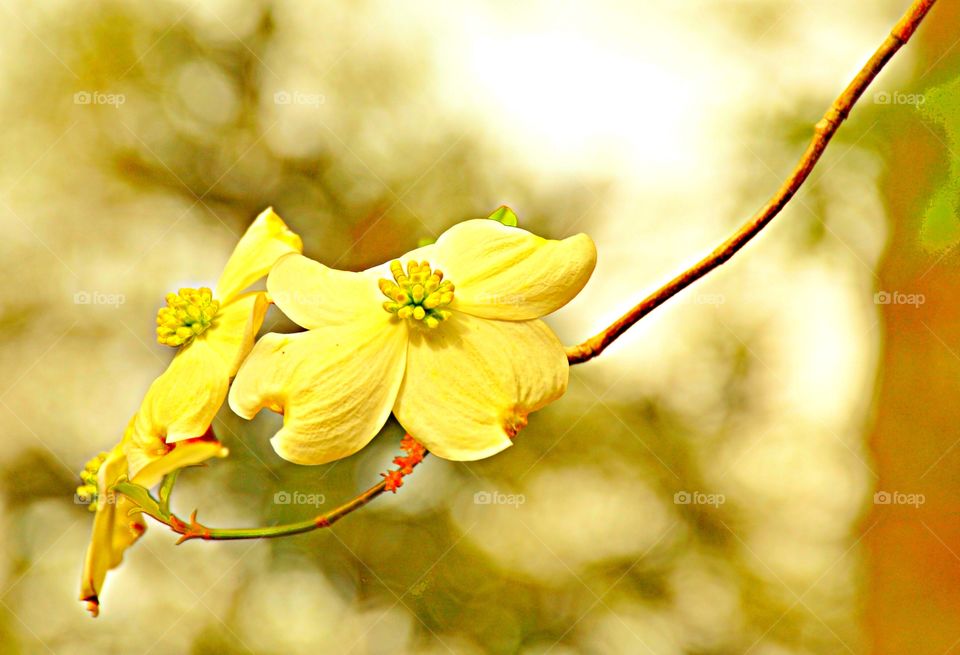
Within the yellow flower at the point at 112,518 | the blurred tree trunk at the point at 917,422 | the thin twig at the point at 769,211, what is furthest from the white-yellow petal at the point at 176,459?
the blurred tree trunk at the point at 917,422

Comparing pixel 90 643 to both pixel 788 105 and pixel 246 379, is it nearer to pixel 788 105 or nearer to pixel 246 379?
pixel 246 379

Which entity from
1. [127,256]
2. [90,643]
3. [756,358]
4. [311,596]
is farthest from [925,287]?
[90,643]

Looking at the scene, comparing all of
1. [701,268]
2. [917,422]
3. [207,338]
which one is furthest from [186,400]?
[917,422]

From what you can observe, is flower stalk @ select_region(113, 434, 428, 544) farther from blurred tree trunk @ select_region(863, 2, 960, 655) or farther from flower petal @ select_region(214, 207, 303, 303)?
blurred tree trunk @ select_region(863, 2, 960, 655)

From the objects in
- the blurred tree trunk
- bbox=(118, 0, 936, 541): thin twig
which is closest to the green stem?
bbox=(118, 0, 936, 541): thin twig

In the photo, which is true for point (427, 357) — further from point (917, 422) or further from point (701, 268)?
point (917, 422)

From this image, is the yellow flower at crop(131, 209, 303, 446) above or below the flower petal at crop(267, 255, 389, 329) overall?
below

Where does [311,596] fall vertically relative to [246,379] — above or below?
below
